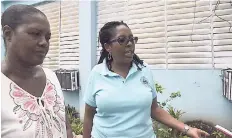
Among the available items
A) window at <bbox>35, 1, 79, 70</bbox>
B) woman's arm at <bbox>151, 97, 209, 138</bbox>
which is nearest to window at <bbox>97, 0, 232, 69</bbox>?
window at <bbox>35, 1, 79, 70</bbox>

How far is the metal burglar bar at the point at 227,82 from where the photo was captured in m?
3.34

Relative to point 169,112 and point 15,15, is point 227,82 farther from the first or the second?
point 15,15

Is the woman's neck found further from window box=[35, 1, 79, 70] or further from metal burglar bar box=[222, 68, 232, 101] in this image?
window box=[35, 1, 79, 70]

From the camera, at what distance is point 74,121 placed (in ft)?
16.9

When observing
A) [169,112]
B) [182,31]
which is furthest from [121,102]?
[182,31]

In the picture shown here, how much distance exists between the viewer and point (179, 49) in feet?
13.1

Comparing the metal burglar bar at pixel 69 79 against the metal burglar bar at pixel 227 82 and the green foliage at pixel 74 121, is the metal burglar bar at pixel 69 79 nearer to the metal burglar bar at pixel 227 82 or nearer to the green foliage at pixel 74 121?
the green foliage at pixel 74 121

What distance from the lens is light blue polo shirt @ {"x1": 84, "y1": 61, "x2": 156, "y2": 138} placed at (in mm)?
1745

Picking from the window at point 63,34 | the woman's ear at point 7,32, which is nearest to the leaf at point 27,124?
the woman's ear at point 7,32

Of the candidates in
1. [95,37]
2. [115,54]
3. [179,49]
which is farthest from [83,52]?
[115,54]

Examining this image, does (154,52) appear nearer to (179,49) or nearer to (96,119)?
(179,49)

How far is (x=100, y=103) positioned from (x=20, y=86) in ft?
2.54

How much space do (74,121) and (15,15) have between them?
424cm

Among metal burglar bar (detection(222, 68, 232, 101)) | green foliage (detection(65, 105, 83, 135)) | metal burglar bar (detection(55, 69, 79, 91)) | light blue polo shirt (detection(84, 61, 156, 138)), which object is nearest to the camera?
light blue polo shirt (detection(84, 61, 156, 138))
